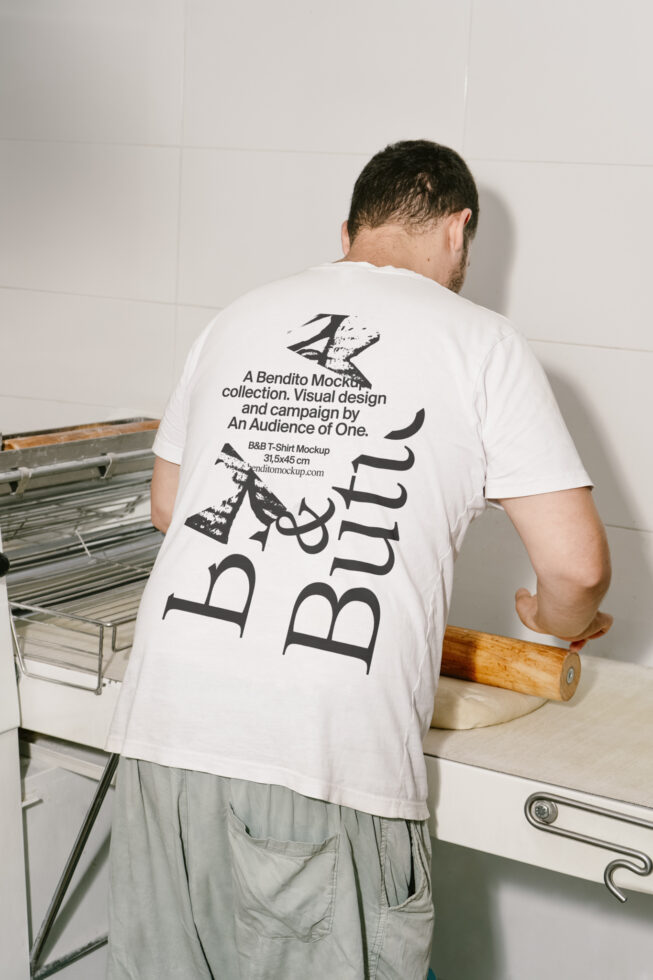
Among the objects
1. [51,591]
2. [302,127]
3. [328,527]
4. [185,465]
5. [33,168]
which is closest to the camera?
[328,527]

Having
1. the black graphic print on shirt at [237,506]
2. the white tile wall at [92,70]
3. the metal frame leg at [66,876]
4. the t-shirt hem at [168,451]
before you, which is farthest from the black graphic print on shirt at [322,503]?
the white tile wall at [92,70]

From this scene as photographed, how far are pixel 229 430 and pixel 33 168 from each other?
4.25ft

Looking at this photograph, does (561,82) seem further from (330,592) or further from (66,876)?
(66,876)

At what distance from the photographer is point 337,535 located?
0.90 meters

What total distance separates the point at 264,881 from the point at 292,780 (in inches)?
4.6

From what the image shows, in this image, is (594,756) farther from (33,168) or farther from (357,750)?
(33,168)

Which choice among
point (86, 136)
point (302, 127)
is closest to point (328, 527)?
point (302, 127)

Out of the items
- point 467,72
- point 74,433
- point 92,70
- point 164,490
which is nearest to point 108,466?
point 74,433

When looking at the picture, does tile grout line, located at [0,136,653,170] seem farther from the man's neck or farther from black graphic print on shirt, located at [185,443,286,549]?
black graphic print on shirt, located at [185,443,286,549]

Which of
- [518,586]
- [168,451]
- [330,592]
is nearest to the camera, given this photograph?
[330,592]

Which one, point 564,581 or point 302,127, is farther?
point 302,127

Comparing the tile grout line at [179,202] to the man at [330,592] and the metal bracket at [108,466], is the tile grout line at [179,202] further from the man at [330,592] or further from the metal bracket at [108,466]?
the man at [330,592]

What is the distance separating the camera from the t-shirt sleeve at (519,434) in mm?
931

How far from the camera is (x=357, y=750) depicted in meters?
0.91
